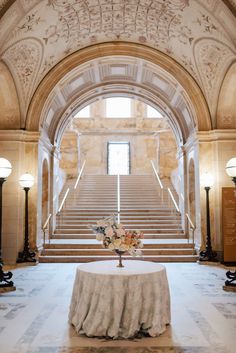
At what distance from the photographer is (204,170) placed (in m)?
10.4

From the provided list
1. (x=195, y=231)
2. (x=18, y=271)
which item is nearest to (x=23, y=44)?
(x=18, y=271)

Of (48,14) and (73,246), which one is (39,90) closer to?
(48,14)

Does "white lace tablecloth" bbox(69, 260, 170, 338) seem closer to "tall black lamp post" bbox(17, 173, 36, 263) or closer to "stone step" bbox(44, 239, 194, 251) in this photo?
"tall black lamp post" bbox(17, 173, 36, 263)

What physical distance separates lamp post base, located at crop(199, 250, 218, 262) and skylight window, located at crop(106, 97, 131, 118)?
14.3 metres

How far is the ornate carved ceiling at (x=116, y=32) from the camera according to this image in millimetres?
7770

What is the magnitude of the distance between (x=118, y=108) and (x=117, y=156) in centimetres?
316

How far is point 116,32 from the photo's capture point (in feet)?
32.5

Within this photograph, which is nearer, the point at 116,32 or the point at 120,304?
the point at 120,304

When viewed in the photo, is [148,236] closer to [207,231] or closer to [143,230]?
[143,230]

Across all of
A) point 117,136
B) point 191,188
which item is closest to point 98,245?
point 191,188

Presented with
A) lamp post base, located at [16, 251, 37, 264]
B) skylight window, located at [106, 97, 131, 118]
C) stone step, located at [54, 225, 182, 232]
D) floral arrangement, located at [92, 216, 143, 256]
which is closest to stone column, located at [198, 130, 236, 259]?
stone step, located at [54, 225, 182, 232]

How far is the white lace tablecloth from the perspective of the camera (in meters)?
4.10

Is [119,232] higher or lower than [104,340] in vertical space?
higher

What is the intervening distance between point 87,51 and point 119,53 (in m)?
0.95
